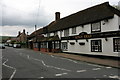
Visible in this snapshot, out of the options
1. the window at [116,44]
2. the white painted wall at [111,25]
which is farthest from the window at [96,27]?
the window at [116,44]

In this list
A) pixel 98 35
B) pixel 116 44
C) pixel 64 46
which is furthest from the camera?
pixel 64 46

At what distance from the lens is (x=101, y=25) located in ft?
60.4

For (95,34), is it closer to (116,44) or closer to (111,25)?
(111,25)

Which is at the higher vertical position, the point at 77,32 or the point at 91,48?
the point at 77,32

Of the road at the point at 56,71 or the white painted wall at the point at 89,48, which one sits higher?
the white painted wall at the point at 89,48

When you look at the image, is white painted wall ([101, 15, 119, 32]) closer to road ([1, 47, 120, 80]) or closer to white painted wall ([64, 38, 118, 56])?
white painted wall ([64, 38, 118, 56])

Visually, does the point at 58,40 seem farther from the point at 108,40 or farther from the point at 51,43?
the point at 108,40

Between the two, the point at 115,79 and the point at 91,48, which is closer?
the point at 115,79

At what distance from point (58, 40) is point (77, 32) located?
656 cm

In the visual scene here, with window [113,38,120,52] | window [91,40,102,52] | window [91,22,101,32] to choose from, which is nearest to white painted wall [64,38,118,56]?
window [113,38,120,52]

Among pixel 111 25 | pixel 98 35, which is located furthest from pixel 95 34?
pixel 111 25

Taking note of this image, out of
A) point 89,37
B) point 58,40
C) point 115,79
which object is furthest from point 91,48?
point 115,79

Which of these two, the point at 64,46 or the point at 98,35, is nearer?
the point at 98,35

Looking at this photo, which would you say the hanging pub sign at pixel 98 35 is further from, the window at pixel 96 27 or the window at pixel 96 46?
the window at pixel 96 46
